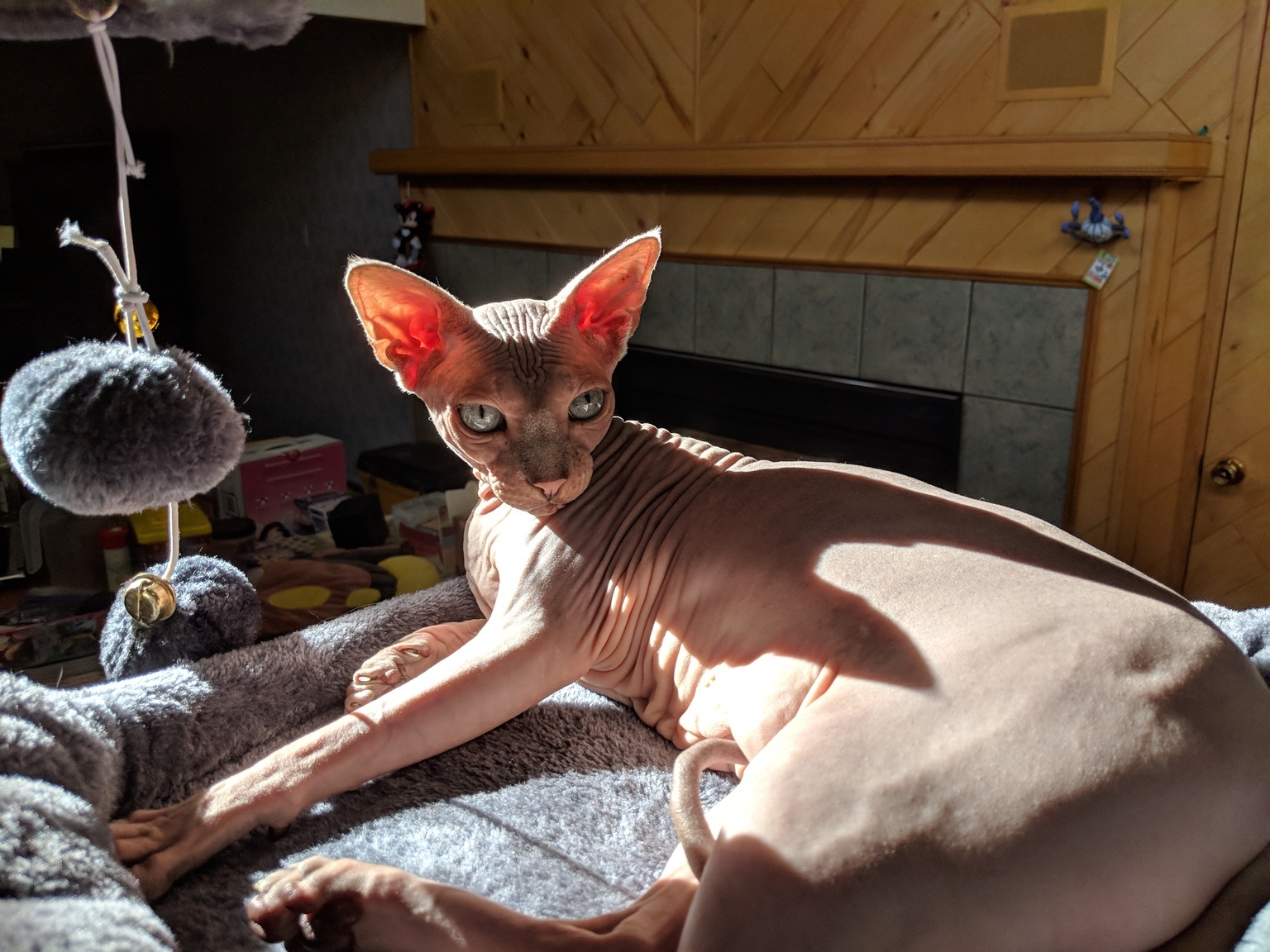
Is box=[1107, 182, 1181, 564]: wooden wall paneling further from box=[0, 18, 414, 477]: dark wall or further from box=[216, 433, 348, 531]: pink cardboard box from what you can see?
box=[0, 18, 414, 477]: dark wall

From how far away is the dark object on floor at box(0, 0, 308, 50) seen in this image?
→ 40.6 inches

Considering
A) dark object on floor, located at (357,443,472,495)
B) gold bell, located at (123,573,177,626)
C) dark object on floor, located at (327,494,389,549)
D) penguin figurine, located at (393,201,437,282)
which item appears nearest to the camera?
gold bell, located at (123,573,177,626)

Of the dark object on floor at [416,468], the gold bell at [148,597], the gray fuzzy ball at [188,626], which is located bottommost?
the dark object on floor at [416,468]

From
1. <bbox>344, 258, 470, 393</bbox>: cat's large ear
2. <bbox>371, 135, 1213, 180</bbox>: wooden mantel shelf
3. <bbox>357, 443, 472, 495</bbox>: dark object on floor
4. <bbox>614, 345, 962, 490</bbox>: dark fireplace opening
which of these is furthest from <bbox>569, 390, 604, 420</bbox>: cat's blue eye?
<bbox>357, 443, 472, 495</bbox>: dark object on floor

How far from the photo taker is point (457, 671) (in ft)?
3.35

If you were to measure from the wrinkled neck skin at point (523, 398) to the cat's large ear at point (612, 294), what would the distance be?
0.02 metres

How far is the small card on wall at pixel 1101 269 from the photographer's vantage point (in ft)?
6.64

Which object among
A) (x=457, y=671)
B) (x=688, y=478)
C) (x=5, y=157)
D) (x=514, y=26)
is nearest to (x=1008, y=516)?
(x=688, y=478)

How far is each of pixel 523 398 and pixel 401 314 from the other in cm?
16

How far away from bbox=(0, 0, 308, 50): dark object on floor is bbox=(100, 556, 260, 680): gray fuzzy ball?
58 centimetres

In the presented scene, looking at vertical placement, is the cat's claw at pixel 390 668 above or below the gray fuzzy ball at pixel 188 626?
below

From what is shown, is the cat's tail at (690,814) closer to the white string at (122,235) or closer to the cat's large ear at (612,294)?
the cat's large ear at (612,294)

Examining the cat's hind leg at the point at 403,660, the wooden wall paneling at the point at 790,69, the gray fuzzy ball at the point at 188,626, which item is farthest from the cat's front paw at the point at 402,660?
the wooden wall paneling at the point at 790,69

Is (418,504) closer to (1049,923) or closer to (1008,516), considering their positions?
(1008,516)
